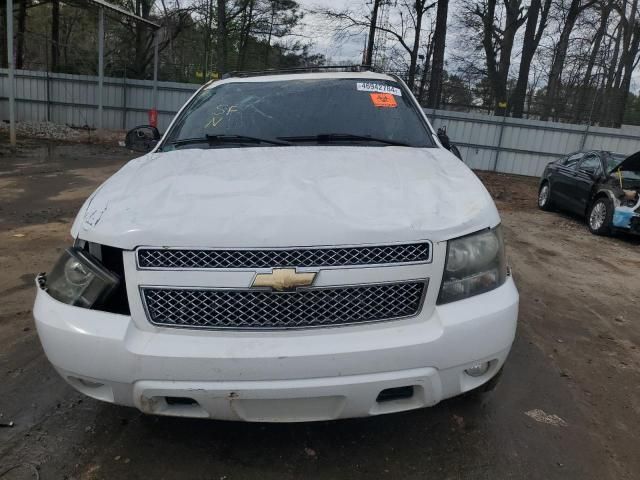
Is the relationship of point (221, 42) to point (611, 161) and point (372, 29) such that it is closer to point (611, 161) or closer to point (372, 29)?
point (372, 29)

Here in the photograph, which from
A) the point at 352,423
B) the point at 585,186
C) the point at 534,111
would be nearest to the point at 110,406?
the point at 352,423

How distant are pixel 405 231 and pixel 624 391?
2.12 metres

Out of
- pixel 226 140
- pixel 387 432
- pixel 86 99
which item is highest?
pixel 86 99

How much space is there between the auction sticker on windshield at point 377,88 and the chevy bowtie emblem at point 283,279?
7.00 ft

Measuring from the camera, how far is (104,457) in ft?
7.34

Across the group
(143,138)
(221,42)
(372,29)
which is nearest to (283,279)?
(143,138)

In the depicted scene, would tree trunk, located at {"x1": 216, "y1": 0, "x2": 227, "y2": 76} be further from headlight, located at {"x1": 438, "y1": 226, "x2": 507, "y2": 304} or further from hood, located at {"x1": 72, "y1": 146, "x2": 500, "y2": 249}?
headlight, located at {"x1": 438, "y1": 226, "x2": 507, "y2": 304}

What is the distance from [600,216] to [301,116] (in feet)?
22.6

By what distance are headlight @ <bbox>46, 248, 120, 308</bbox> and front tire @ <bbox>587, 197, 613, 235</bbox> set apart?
26.5 ft

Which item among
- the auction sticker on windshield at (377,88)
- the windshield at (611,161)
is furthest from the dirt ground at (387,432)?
the windshield at (611,161)

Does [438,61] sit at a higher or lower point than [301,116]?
higher

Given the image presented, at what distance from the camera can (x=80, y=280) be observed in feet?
6.64

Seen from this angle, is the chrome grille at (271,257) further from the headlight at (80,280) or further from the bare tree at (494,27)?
the bare tree at (494,27)

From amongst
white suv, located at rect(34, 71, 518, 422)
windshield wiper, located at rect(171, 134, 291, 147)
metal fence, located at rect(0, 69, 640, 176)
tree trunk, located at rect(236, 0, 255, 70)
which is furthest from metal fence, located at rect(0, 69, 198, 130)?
white suv, located at rect(34, 71, 518, 422)
